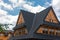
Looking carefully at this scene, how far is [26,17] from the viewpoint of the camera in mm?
41375

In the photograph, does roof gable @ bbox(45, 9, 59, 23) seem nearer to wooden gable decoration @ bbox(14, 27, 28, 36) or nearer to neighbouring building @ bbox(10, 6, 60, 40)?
neighbouring building @ bbox(10, 6, 60, 40)

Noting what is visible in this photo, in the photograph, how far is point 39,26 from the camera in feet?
121

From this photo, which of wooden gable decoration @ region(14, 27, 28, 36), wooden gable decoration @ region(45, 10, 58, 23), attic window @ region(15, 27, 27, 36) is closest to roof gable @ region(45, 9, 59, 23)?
wooden gable decoration @ region(45, 10, 58, 23)

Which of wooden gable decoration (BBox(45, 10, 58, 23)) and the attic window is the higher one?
wooden gable decoration (BBox(45, 10, 58, 23))

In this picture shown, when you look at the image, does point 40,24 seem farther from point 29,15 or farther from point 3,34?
point 3,34

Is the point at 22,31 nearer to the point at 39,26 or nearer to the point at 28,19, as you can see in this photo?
the point at 28,19

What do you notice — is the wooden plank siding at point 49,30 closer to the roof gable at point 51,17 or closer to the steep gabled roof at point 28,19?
the roof gable at point 51,17

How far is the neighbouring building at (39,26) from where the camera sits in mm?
35938

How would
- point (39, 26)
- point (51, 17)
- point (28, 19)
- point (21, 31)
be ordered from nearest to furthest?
point (39, 26) → point (51, 17) → point (21, 31) → point (28, 19)

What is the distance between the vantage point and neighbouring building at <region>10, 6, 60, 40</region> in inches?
1415

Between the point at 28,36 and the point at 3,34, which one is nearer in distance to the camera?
the point at 28,36

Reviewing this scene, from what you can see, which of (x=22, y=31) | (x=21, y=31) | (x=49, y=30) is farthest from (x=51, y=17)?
(x=21, y=31)

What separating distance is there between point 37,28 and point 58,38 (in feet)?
17.2

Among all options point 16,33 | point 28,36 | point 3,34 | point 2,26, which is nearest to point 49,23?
point 28,36
